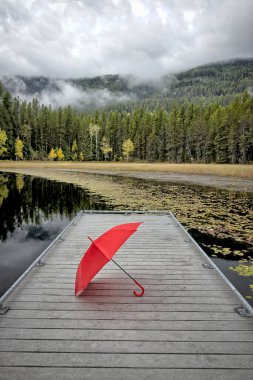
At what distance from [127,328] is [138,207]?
1043 centimetres

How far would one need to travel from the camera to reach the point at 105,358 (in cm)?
280

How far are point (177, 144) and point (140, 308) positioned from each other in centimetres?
6332

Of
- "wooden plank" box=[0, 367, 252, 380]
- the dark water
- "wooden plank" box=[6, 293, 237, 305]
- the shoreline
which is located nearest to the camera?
"wooden plank" box=[0, 367, 252, 380]

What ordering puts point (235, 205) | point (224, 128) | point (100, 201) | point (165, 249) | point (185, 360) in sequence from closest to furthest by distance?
1. point (185, 360)
2. point (165, 249)
3. point (235, 205)
4. point (100, 201)
5. point (224, 128)

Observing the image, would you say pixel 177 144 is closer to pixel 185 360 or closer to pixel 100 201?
pixel 100 201

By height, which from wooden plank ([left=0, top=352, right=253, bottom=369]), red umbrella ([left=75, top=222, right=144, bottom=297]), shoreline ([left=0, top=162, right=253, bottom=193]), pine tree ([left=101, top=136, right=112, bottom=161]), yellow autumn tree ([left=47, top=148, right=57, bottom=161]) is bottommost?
shoreline ([left=0, top=162, right=253, bottom=193])

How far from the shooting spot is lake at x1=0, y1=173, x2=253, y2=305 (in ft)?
23.2

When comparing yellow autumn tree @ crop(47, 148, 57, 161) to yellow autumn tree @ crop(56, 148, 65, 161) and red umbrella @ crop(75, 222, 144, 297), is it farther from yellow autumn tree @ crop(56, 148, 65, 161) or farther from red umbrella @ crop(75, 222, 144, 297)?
red umbrella @ crop(75, 222, 144, 297)

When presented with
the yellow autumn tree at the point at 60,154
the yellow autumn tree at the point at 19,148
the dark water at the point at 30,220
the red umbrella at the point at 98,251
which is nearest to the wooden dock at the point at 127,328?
the red umbrella at the point at 98,251

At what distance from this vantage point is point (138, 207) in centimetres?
1371

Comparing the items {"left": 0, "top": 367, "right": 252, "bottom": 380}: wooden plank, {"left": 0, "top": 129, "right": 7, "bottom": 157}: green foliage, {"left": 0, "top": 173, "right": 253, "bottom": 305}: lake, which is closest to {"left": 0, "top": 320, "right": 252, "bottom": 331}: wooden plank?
{"left": 0, "top": 367, "right": 252, "bottom": 380}: wooden plank

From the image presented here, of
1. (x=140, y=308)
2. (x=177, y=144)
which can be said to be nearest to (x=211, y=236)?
(x=140, y=308)

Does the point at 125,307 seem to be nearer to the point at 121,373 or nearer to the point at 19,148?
the point at 121,373

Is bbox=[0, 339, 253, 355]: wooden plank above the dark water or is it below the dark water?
above
